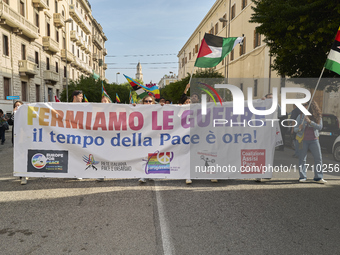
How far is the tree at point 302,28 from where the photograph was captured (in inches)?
438

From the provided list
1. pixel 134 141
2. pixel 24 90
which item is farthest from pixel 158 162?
pixel 24 90

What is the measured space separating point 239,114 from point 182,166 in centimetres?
172

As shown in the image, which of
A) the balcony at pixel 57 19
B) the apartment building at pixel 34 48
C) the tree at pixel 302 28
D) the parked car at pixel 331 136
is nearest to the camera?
the parked car at pixel 331 136

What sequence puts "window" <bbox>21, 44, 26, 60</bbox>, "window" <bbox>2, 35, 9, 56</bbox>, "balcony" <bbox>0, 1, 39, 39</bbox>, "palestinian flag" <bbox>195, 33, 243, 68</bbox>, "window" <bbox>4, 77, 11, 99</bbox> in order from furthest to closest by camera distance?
"window" <bbox>21, 44, 26, 60</bbox> → "window" <bbox>4, 77, 11, 99</bbox> → "window" <bbox>2, 35, 9, 56</bbox> → "balcony" <bbox>0, 1, 39, 39</bbox> → "palestinian flag" <bbox>195, 33, 243, 68</bbox>

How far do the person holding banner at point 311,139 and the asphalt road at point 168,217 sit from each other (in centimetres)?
39

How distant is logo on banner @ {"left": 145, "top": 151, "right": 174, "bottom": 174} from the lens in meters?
6.40

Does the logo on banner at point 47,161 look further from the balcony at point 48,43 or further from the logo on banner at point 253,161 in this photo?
the balcony at point 48,43

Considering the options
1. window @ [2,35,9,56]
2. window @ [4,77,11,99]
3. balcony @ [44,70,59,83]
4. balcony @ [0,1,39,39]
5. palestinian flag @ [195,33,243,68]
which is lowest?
palestinian flag @ [195,33,243,68]

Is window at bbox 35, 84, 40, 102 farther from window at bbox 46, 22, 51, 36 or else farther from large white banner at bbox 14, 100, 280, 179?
large white banner at bbox 14, 100, 280, 179

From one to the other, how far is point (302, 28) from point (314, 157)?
671 centimetres

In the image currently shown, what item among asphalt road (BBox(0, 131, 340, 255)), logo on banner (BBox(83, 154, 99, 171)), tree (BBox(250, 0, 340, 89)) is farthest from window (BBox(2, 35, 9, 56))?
logo on banner (BBox(83, 154, 99, 171))

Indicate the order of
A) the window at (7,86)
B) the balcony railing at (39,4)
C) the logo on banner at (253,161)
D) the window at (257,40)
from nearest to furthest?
the logo on banner at (253,161) → the window at (7,86) → the window at (257,40) → the balcony railing at (39,4)

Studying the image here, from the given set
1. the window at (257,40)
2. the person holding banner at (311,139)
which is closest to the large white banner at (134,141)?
the person holding banner at (311,139)

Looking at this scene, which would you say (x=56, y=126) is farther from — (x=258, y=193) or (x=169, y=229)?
(x=258, y=193)
